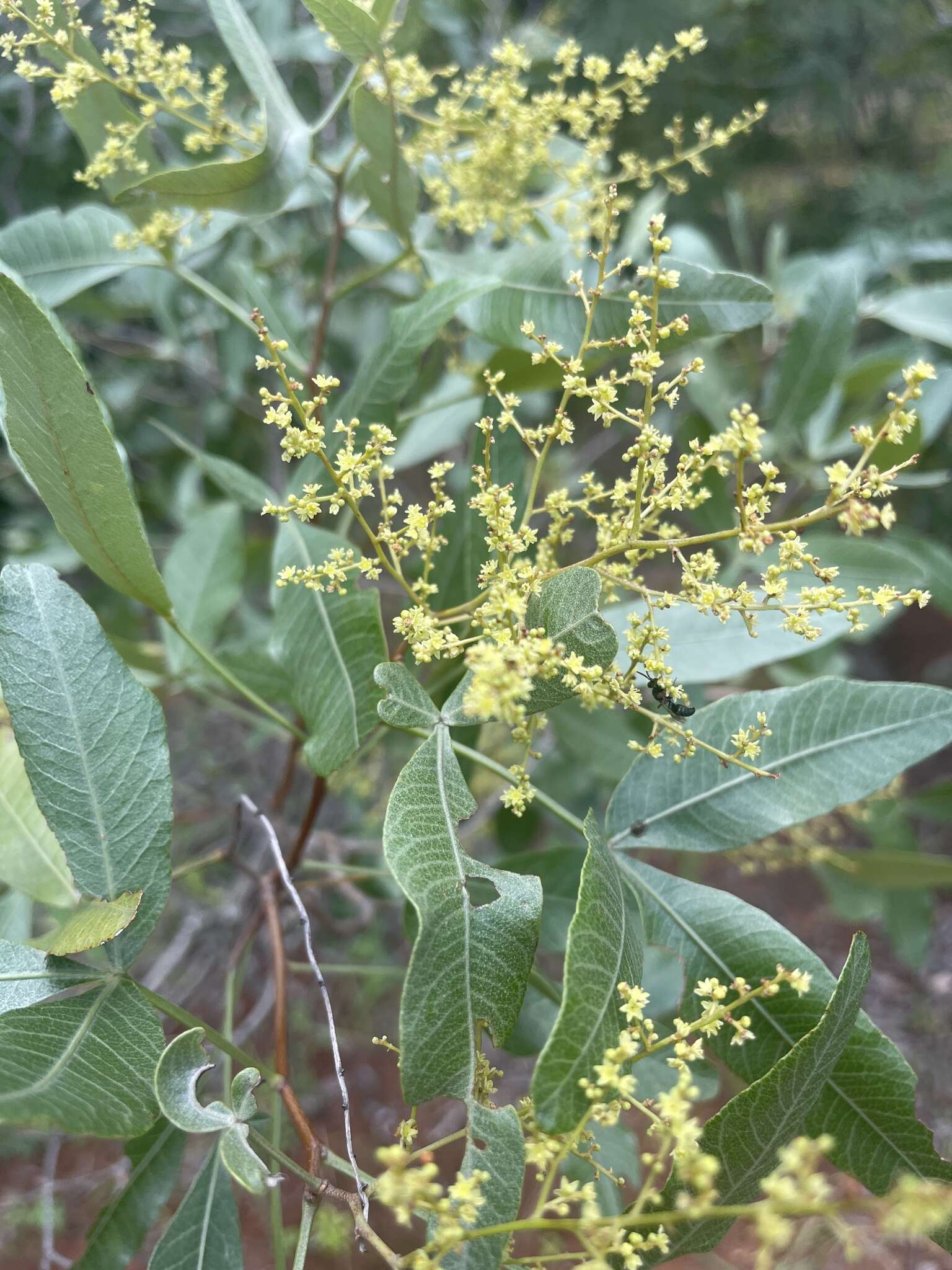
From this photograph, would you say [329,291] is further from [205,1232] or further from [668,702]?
[205,1232]

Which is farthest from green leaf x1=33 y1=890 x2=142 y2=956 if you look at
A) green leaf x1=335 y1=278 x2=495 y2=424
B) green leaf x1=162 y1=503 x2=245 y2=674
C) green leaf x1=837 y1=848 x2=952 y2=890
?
green leaf x1=837 y1=848 x2=952 y2=890

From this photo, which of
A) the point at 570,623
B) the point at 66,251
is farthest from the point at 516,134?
the point at 570,623

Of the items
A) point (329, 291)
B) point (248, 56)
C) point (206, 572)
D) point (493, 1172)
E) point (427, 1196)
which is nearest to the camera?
point (427, 1196)

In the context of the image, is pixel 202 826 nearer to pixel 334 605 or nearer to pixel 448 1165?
pixel 448 1165

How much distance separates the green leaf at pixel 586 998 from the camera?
0.60m

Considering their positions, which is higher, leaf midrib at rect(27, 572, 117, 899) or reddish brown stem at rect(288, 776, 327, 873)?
leaf midrib at rect(27, 572, 117, 899)

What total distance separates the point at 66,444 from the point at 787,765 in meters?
0.76

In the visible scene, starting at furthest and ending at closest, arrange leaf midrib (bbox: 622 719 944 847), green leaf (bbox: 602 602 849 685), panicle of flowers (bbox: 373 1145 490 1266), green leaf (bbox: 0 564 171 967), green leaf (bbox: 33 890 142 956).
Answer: green leaf (bbox: 602 602 849 685), leaf midrib (bbox: 622 719 944 847), green leaf (bbox: 0 564 171 967), green leaf (bbox: 33 890 142 956), panicle of flowers (bbox: 373 1145 490 1266)

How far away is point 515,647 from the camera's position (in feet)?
2.01

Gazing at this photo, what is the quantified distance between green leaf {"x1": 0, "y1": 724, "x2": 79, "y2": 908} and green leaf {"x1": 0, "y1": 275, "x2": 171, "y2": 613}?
0.83ft

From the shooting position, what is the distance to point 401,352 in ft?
Answer: 3.41

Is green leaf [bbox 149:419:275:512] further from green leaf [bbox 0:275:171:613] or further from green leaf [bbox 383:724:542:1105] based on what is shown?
green leaf [bbox 383:724:542:1105]

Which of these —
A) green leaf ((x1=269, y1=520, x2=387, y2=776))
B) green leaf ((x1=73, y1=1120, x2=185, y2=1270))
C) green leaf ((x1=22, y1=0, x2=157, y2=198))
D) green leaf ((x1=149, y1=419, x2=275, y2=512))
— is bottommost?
green leaf ((x1=73, y1=1120, x2=185, y2=1270))

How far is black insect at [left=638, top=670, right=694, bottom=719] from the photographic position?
78cm
